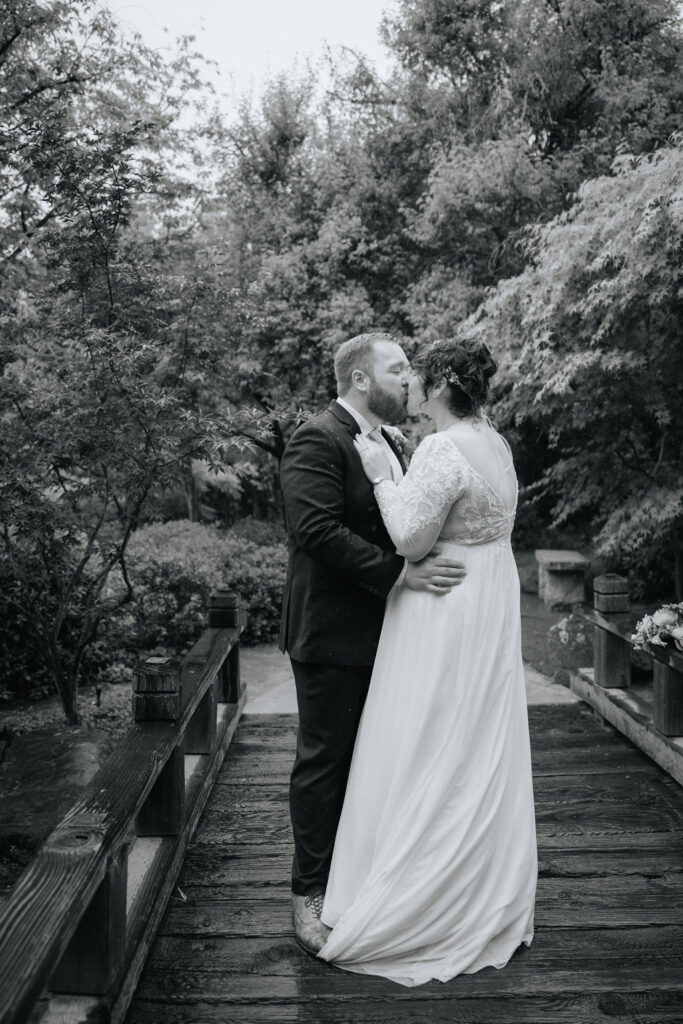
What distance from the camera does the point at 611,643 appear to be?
528 centimetres

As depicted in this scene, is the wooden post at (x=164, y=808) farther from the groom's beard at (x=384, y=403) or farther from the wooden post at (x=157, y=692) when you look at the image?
the groom's beard at (x=384, y=403)

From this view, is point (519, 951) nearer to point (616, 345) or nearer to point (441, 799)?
point (441, 799)

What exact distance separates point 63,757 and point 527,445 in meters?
9.97

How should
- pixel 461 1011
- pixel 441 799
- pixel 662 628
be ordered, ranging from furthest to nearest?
pixel 662 628 < pixel 441 799 < pixel 461 1011

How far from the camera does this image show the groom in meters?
2.76

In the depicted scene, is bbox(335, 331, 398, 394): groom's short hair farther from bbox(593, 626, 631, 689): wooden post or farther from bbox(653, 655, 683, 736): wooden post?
bbox(593, 626, 631, 689): wooden post

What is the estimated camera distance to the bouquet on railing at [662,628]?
407 centimetres

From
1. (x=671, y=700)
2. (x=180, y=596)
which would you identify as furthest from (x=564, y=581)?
(x=671, y=700)

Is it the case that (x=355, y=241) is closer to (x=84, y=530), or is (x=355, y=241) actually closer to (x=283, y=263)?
(x=283, y=263)

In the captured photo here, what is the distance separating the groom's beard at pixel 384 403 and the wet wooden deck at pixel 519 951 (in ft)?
5.70

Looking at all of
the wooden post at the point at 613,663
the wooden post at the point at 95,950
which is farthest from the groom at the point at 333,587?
the wooden post at the point at 613,663

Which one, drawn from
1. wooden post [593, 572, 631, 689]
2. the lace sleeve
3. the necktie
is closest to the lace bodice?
the lace sleeve

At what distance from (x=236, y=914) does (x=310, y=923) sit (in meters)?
0.37

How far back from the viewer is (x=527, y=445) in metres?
13.5
